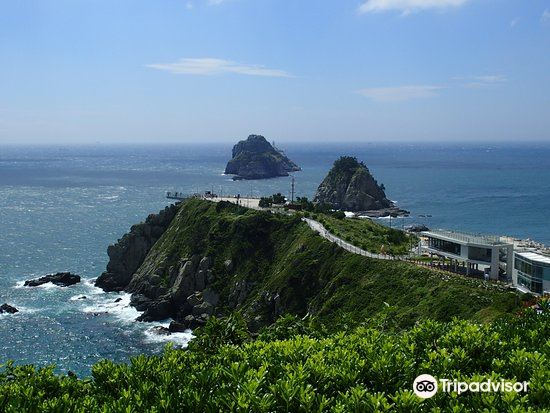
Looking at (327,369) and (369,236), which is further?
(369,236)

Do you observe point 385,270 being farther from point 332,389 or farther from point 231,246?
point 332,389

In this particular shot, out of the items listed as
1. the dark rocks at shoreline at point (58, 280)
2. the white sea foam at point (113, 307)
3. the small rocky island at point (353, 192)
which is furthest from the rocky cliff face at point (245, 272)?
the small rocky island at point (353, 192)

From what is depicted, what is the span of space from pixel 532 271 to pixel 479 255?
925cm

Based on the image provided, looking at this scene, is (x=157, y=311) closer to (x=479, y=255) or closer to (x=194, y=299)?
(x=194, y=299)

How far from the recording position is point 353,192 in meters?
179

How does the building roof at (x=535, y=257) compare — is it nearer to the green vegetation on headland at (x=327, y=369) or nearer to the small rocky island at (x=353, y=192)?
the green vegetation on headland at (x=327, y=369)

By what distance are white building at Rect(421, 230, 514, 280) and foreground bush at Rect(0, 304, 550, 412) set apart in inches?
1651

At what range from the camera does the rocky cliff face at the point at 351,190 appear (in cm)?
17725

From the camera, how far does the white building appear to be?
69.2m

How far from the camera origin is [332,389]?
72.6ft

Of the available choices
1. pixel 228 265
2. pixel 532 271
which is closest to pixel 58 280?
pixel 228 265

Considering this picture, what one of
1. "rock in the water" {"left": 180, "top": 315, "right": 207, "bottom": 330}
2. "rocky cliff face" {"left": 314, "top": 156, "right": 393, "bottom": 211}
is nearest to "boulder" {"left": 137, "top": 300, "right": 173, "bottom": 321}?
"rock in the water" {"left": 180, "top": 315, "right": 207, "bottom": 330}

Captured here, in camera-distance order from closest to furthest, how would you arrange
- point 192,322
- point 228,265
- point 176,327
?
point 176,327
point 192,322
point 228,265

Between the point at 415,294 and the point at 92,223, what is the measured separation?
372ft
